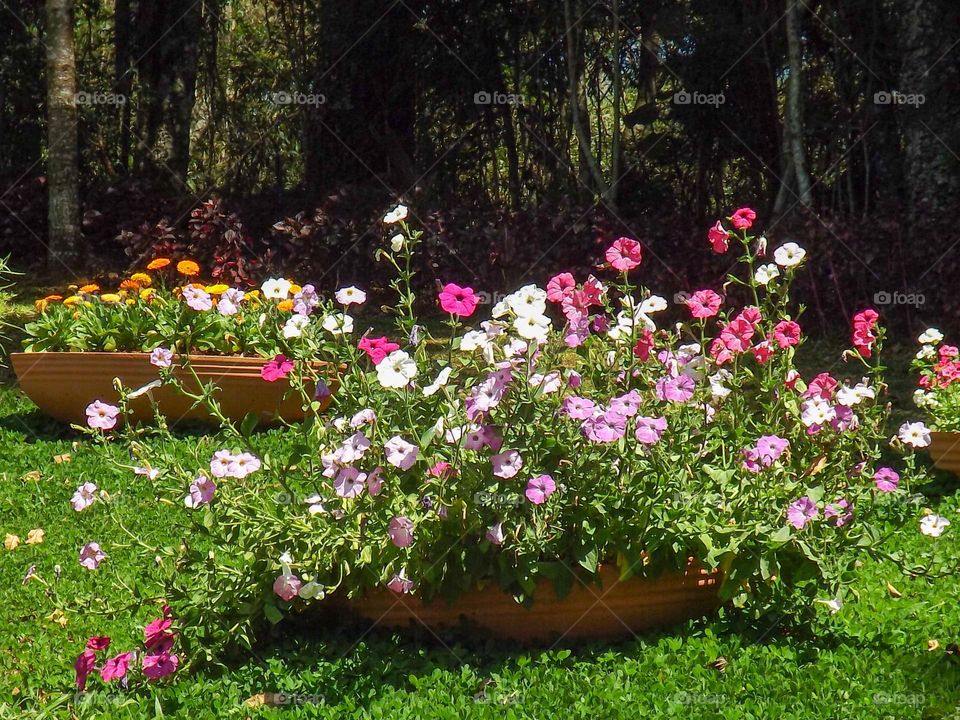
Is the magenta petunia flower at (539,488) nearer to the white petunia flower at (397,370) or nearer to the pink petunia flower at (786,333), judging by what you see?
the white petunia flower at (397,370)

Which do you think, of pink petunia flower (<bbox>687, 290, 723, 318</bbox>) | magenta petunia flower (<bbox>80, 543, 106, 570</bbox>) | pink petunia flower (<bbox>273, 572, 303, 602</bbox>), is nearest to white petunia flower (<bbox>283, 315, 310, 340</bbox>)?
pink petunia flower (<bbox>273, 572, 303, 602</bbox>)

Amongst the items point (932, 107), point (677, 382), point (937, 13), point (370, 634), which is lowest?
point (370, 634)

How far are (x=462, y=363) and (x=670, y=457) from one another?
2.24 ft

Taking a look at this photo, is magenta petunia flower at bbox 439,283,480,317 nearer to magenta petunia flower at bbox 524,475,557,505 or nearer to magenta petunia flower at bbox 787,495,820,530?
magenta petunia flower at bbox 524,475,557,505

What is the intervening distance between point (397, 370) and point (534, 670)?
91cm

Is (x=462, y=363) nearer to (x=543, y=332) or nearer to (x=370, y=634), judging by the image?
(x=543, y=332)


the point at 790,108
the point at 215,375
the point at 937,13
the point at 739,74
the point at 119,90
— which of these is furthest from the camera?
the point at 119,90

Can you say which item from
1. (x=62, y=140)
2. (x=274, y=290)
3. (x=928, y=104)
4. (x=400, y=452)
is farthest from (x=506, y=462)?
(x=62, y=140)

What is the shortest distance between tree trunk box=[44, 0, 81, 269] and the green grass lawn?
22.3 ft

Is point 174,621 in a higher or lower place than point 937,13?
lower

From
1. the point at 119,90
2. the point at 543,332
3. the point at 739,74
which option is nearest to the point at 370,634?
the point at 543,332

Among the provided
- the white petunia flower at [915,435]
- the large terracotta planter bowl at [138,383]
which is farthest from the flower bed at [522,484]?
the large terracotta planter bowl at [138,383]

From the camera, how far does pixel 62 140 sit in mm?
9883

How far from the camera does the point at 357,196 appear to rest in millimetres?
10055
